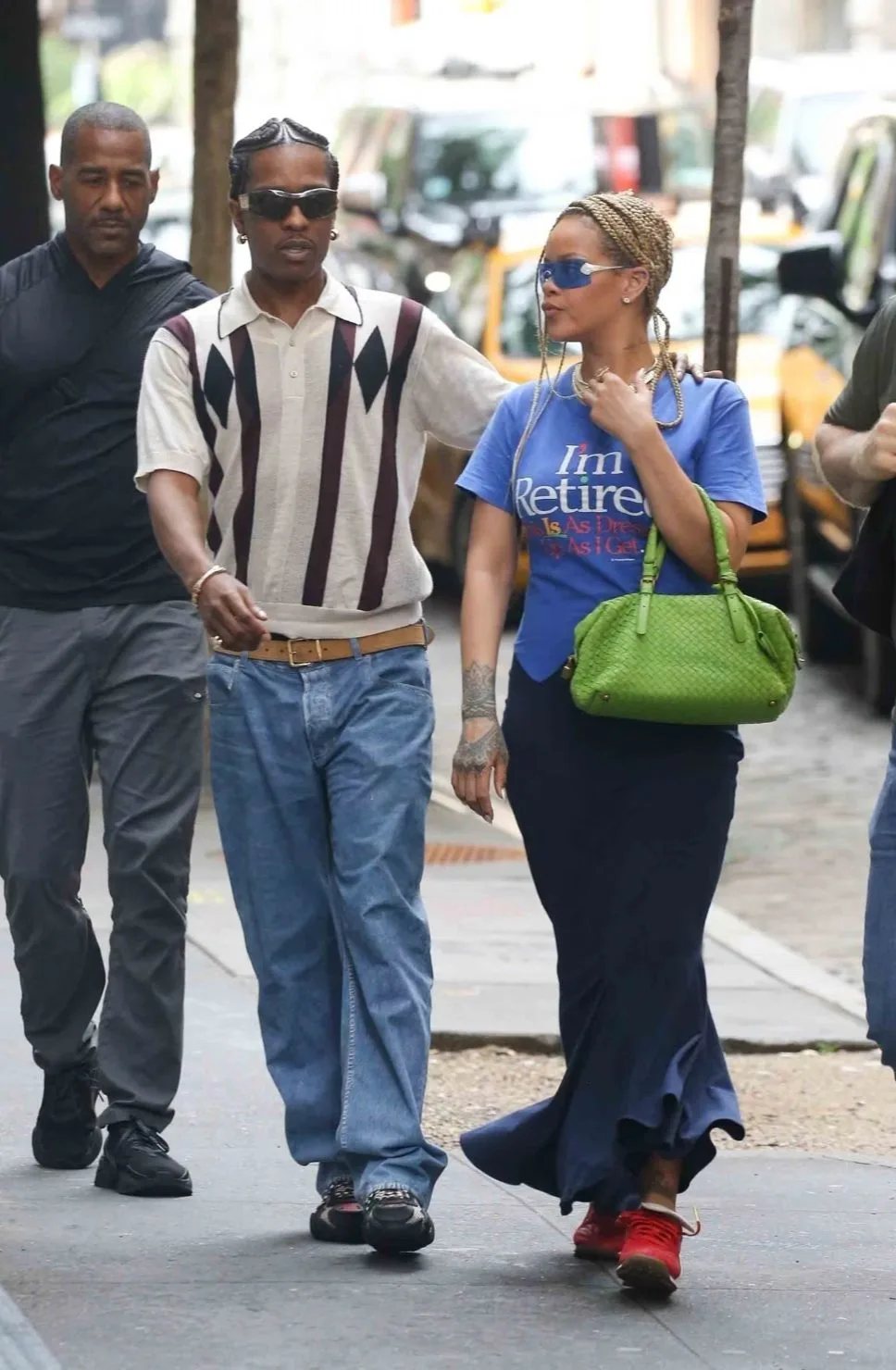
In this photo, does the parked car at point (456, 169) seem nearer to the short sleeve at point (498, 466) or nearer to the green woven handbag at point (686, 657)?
the short sleeve at point (498, 466)

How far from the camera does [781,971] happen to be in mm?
8398

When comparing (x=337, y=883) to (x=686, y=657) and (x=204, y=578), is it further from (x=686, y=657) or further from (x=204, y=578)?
(x=686, y=657)

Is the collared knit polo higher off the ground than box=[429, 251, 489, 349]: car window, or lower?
higher

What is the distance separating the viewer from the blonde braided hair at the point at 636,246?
5.03 meters

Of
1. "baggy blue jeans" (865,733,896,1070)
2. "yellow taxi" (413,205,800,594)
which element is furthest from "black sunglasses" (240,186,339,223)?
"yellow taxi" (413,205,800,594)

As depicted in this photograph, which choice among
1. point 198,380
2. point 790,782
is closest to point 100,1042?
point 198,380

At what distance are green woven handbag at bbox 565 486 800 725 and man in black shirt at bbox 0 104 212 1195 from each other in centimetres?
112

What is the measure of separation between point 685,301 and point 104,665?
9585 mm

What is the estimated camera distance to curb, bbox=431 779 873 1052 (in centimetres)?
759

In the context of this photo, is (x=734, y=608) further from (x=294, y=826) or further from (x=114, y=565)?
(x=114, y=565)

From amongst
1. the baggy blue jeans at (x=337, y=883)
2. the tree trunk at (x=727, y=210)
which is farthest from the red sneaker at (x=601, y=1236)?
the tree trunk at (x=727, y=210)

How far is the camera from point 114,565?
577cm

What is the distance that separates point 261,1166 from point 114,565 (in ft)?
4.12

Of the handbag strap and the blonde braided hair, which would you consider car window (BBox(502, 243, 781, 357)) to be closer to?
the blonde braided hair
